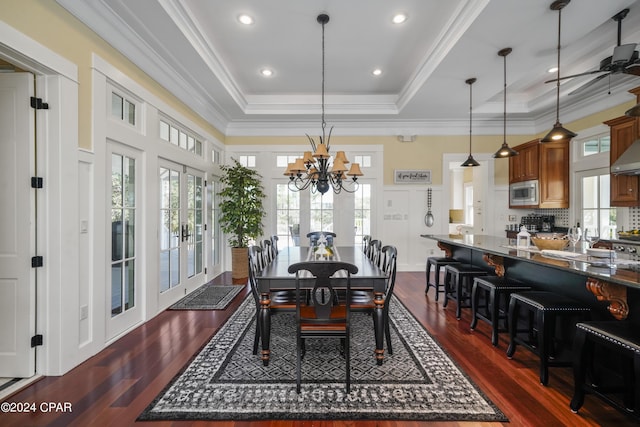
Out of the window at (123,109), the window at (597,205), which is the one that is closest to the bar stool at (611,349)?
the window at (597,205)

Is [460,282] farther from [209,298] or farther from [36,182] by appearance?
[36,182]

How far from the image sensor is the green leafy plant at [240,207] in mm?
5254

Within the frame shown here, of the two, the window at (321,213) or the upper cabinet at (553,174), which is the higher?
the upper cabinet at (553,174)

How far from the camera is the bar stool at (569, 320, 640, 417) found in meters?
1.59

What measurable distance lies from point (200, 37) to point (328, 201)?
11.6ft

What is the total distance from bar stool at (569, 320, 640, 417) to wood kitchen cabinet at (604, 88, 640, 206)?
9.92 ft

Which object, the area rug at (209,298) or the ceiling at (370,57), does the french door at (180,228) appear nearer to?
the area rug at (209,298)

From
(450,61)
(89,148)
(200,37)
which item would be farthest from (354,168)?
(89,148)

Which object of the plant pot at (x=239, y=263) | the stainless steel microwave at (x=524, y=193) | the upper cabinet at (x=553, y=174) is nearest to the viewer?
the upper cabinet at (x=553, y=174)

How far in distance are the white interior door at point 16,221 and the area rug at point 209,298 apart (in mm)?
1682

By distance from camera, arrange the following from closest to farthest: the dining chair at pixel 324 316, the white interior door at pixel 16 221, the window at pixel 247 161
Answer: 1. the dining chair at pixel 324 316
2. the white interior door at pixel 16 221
3. the window at pixel 247 161

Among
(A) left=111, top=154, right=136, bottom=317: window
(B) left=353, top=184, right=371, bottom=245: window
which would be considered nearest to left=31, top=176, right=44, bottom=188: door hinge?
(A) left=111, top=154, right=136, bottom=317: window

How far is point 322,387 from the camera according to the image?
2.10 meters

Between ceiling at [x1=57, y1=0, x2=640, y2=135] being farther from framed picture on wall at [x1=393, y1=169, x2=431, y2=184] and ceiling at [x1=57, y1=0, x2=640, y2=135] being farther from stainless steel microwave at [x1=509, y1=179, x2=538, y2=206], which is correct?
stainless steel microwave at [x1=509, y1=179, x2=538, y2=206]
